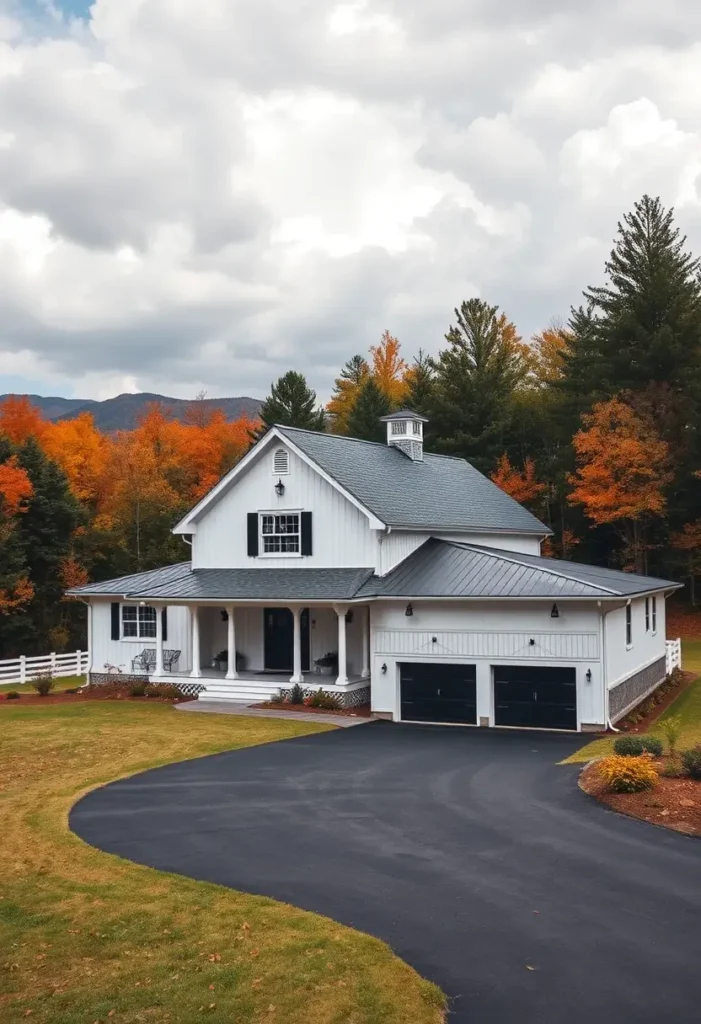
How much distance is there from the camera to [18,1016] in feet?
25.5

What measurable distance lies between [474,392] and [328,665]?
3025 cm

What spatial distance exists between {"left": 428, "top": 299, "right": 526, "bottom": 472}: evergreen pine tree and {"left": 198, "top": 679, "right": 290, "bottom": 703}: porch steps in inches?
1129

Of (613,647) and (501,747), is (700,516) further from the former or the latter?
(501,747)

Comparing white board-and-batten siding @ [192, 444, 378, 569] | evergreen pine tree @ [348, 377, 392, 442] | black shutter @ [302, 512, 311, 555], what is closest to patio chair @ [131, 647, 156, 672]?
white board-and-batten siding @ [192, 444, 378, 569]

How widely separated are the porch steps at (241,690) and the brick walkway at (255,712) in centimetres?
25

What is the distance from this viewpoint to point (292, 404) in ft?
201

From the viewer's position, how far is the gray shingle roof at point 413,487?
28.2 m

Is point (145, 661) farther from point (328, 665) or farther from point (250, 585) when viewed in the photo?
point (328, 665)

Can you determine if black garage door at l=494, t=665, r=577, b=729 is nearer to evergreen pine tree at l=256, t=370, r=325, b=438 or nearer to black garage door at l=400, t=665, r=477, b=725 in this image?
black garage door at l=400, t=665, r=477, b=725

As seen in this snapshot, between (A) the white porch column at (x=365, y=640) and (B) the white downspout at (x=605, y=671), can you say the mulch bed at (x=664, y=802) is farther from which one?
(A) the white porch column at (x=365, y=640)

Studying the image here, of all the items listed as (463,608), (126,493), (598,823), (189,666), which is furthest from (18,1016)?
(126,493)

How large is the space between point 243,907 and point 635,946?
4247 millimetres

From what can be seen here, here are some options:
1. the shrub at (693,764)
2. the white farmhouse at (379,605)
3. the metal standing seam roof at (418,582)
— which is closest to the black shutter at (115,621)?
the white farmhouse at (379,605)

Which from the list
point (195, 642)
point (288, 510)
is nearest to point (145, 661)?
point (195, 642)
